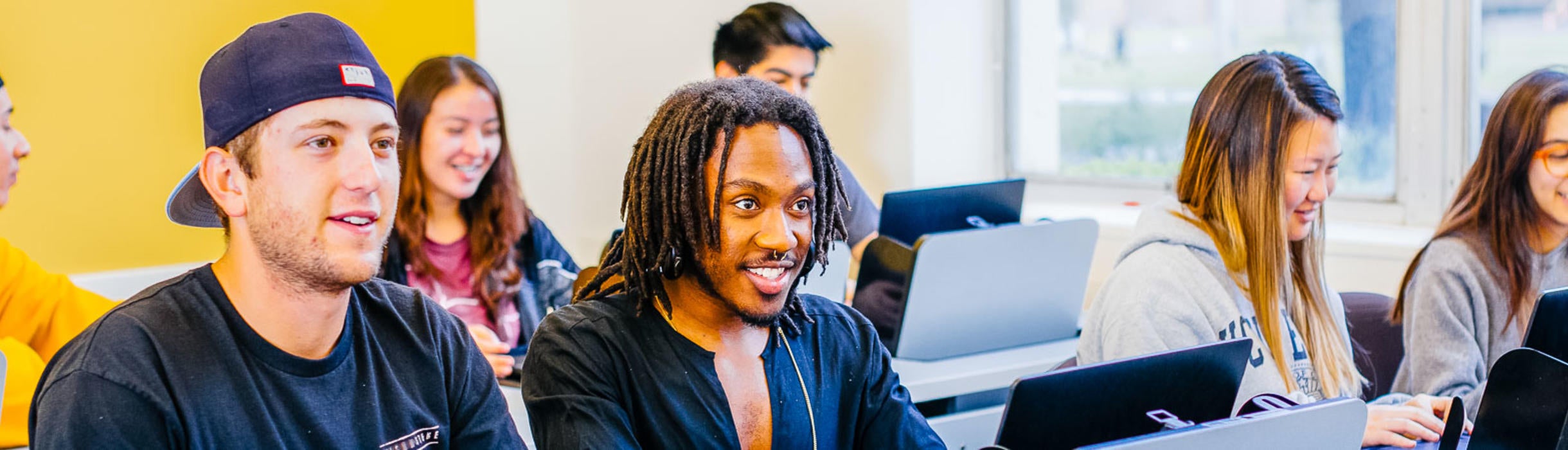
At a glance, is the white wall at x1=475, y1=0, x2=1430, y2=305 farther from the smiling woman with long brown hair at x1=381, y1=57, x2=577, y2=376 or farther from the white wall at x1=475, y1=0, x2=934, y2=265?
the smiling woman with long brown hair at x1=381, y1=57, x2=577, y2=376

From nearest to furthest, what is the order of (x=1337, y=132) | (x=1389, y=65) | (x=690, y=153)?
(x=690, y=153) < (x=1337, y=132) < (x=1389, y=65)

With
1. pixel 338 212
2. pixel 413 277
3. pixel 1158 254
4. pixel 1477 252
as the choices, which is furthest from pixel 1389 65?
pixel 338 212

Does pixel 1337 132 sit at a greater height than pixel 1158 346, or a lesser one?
greater

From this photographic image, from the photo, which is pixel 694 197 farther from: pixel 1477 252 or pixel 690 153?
pixel 1477 252

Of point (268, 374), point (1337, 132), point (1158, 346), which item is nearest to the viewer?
point (268, 374)

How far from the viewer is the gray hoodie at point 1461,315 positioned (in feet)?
6.98

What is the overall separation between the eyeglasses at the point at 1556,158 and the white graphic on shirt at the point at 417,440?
5.73ft

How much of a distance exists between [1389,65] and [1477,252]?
3.65 ft

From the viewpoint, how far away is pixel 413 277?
8.63 ft

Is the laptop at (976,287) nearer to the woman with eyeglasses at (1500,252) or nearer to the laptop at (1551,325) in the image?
the woman with eyeglasses at (1500,252)

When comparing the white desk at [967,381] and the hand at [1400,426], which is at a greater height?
the hand at [1400,426]

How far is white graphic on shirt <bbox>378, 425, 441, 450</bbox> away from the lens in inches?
51.8

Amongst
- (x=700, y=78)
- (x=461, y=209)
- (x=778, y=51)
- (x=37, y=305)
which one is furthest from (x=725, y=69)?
(x=37, y=305)

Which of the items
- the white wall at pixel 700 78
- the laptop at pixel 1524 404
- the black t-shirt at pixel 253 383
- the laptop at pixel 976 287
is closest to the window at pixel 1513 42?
the white wall at pixel 700 78
